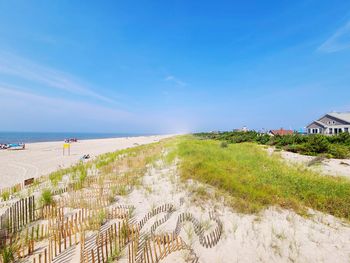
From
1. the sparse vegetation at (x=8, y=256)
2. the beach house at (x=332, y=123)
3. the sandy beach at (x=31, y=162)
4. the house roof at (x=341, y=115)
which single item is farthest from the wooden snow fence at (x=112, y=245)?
the house roof at (x=341, y=115)

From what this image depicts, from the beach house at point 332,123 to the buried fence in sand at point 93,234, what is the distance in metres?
37.0

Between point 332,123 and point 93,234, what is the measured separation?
Answer: 42833 millimetres

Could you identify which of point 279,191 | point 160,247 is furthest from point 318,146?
point 160,247

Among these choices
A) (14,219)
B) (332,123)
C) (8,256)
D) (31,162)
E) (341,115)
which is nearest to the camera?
(8,256)

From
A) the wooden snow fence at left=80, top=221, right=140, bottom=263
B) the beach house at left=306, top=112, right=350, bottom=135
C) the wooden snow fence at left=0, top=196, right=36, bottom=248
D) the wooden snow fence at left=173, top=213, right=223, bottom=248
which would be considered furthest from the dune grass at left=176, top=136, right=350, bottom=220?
the beach house at left=306, top=112, right=350, bottom=135

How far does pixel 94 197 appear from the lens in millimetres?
6398

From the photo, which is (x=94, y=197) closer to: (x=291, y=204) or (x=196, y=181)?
(x=196, y=181)

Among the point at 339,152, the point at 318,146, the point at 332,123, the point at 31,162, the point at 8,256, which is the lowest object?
the point at 31,162

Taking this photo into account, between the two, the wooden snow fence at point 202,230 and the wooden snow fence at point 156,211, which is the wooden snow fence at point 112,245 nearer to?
the wooden snow fence at point 156,211

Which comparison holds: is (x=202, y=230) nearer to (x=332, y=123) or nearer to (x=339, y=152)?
(x=339, y=152)

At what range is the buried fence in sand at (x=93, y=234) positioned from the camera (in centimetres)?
336

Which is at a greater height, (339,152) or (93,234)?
(339,152)

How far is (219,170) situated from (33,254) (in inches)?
270

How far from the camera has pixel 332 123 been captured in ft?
110
